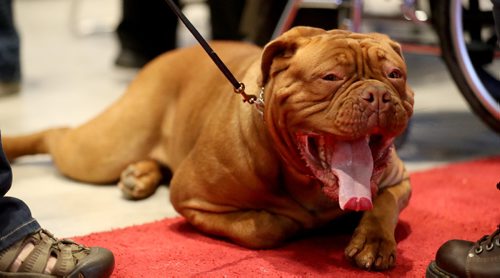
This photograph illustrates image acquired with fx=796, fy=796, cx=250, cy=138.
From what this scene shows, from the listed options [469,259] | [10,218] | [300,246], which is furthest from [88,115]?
[469,259]

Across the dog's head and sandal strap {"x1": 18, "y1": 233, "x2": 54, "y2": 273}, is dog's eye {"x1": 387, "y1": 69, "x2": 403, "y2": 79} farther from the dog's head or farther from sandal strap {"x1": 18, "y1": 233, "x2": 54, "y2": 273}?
sandal strap {"x1": 18, "y1": 233, "x2": 54, "y2": 273}

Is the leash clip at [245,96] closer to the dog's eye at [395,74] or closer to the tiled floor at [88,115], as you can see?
the dog's eye at [395,74]

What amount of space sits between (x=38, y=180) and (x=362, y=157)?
4.76 feet

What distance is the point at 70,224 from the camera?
94.6 inches

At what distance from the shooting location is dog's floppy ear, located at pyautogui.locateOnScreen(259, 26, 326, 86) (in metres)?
1.89

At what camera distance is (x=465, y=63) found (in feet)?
9.98

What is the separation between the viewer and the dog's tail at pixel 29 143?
294cm

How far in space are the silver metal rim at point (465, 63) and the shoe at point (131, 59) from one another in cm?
232

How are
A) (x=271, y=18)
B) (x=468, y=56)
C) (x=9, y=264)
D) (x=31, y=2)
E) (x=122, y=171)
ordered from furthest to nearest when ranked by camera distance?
(x=31, y=2) → (x=271, y=18) → (x=468, y=56) → (x=122, y=171) → (x=9, y=264)

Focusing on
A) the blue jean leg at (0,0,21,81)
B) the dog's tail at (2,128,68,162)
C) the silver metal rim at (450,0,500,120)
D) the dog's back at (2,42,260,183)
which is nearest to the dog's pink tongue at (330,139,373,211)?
the dog's back at (2,42,260,183)

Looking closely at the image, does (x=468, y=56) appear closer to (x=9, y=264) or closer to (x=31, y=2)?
(x=9, y=264)

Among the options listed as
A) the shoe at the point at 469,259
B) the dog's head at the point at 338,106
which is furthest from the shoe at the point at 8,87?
the shoe at the point at 469,259

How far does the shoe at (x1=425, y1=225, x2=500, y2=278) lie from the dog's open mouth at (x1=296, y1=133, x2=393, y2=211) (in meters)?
0.22

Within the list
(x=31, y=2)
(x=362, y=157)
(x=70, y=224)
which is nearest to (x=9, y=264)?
(x=70, y=224)
